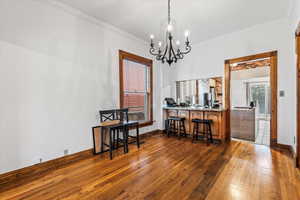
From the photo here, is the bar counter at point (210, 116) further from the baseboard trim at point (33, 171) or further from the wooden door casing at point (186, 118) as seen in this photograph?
the baseboard trim at point (33, 171)

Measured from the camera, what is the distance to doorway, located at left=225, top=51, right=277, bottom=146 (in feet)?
11.1

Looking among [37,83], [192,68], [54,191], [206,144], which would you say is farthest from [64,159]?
[192,68]

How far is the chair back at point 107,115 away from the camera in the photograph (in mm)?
3238

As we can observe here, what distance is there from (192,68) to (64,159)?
14.3ft

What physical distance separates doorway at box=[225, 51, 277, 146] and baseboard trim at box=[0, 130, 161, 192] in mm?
3852

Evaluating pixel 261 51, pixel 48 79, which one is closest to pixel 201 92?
pixel 261 51

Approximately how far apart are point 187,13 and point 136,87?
2.29m

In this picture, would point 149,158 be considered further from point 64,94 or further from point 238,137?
point 238,137

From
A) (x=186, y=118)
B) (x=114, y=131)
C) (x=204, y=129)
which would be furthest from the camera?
(x=186, y=118)

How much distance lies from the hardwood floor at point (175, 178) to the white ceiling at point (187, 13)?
3.01 metres

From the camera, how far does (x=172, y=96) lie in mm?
5359

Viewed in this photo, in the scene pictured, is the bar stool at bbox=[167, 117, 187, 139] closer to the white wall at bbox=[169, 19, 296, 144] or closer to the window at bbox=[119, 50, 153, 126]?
the window at bbox=[119, 50, 153, 126]

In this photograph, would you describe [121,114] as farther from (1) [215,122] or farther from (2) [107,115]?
(1) [215,122]

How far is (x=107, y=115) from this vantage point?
3443 millimetres
